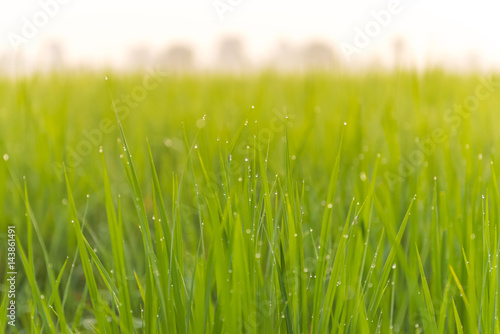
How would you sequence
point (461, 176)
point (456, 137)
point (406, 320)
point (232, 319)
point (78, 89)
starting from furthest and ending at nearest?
1. point (78, 89)
2. point (456, 137)
3. point (461, 176)
4. point (406, 320)
5. point (232, 319)

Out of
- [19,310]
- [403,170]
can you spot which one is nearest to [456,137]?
[403,170]

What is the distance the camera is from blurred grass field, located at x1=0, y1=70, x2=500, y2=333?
74 centimetres

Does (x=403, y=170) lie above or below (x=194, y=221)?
above

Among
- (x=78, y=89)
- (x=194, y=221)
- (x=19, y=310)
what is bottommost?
(x=19, y=310)

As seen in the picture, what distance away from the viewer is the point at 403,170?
1396 millimetres

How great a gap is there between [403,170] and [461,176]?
9.6 inches

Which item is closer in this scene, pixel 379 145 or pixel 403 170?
pixel 403 170

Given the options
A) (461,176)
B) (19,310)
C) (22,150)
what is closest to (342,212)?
(461,176)

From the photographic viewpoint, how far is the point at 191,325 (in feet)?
2.45

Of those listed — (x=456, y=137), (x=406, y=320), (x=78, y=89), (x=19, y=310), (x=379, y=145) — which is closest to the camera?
(x=406, y=320)

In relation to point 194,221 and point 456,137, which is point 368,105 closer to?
point 456,137

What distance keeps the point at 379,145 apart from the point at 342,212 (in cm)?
54

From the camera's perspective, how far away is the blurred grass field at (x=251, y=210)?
743 mm

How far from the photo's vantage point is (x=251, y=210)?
755mm
